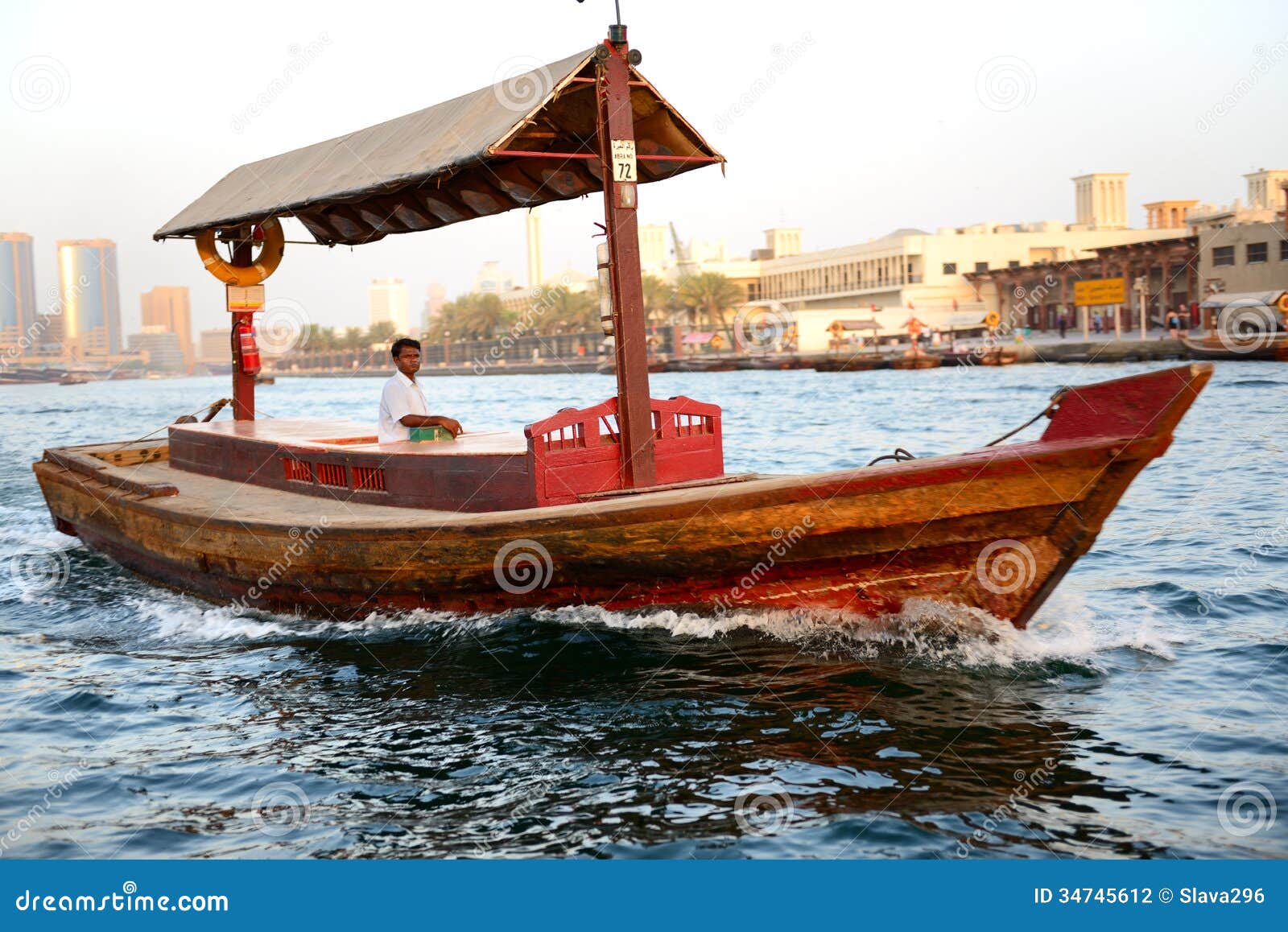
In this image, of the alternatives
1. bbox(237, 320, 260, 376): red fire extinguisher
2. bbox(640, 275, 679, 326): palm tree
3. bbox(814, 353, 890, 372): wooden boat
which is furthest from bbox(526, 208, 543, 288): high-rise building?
bbox(237, 320, 260, 376): red fire extinguisher

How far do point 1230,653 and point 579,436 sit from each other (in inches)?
169

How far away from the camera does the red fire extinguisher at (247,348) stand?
12164 mm

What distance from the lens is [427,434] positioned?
895cm

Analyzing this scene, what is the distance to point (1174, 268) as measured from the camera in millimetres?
56531

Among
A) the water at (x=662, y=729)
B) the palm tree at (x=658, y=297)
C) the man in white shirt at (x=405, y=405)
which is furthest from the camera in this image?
the palm tree at (x=658, y=297)

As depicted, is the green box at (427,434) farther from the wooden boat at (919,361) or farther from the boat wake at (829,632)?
the wooden boat at (919,361)

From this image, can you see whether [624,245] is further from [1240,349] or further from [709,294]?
[709,294]

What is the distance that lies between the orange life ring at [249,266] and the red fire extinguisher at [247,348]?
1.47 ft

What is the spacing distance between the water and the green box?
1.54 meters

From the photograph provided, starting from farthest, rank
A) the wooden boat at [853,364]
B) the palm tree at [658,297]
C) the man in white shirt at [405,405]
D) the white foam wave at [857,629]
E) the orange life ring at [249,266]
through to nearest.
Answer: the palm tree at [658,297]
the wooden boat at [853,364]
the orange life ring at [249,266]
the man in white shirt at [405,405]
the white foam wave at [857,629]

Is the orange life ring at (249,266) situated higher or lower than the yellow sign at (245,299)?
higher

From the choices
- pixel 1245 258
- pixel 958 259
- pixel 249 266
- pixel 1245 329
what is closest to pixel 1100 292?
pixel 1245 258

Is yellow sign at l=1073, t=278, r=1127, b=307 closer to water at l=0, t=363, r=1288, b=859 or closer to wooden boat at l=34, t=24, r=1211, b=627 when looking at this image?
water at l=0, t=363, r=1288, b=859

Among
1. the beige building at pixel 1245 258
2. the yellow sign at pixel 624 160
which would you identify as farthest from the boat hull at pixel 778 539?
the beige building at pixel 1245 258
